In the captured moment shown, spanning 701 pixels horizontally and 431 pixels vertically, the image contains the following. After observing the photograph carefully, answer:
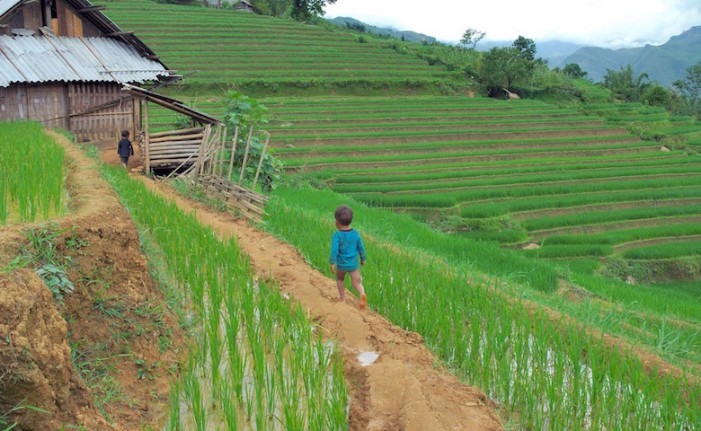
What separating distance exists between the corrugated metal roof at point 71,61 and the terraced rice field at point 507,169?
5.89 meters

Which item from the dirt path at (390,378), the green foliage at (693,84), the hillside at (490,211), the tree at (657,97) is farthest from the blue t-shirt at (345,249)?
the green foliage at (693,84)

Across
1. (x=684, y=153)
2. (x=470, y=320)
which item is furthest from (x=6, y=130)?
(x=684, y=153)

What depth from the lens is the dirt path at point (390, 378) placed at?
12.1ft

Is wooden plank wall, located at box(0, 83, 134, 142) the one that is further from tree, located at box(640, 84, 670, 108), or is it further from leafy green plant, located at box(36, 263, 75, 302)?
tree, located at box(640, 84, 670, 108)

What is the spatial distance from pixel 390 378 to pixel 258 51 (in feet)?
124

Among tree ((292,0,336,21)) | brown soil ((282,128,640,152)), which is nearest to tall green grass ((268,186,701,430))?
brown soil ((282,128,640,152))

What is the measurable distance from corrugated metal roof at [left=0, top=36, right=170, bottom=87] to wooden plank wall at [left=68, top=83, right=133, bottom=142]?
49cm

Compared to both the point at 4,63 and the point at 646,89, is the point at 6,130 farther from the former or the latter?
the point at 646,89

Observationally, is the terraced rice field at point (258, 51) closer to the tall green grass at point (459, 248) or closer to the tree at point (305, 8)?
the tree at point (305, 8)

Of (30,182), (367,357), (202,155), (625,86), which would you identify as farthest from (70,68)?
(625,86)

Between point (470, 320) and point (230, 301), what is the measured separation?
1.91 metres

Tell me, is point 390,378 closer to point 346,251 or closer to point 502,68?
point 346,251

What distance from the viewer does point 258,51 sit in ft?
131

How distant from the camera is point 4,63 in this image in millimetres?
12516
